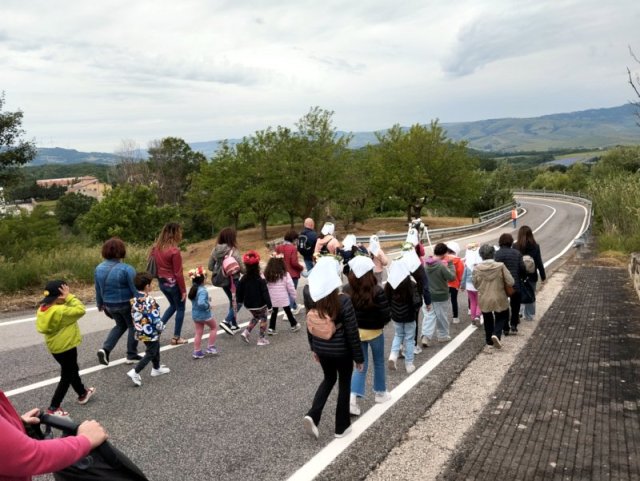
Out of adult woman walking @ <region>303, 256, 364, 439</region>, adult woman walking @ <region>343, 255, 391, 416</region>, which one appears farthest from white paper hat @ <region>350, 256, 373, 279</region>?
adult woman walking @ <region>303, 256, 364, 439</region>

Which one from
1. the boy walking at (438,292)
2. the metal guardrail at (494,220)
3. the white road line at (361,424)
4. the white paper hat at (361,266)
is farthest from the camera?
the metal guardrail at (494,220)

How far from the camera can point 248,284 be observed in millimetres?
7465

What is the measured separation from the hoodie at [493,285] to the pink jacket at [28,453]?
243 inches

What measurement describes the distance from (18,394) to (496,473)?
5230 millimetres

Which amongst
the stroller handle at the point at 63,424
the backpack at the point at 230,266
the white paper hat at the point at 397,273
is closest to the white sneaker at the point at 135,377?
the backpack at the point at 230,266

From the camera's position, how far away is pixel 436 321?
7898 millimetres

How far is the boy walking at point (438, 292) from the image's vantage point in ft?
24.6

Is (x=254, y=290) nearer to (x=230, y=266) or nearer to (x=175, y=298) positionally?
(x=230, y=266)

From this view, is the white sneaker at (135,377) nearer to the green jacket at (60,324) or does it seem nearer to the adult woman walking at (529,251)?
the green jacket at (60,324)

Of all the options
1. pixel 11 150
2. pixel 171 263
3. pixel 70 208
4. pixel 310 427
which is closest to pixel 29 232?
pixel 11 150

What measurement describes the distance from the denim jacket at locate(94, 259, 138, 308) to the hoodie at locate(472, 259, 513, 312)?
16.4ft

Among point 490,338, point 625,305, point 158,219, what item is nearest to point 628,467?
point 490,338

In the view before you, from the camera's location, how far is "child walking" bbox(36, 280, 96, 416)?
4969 millimetres

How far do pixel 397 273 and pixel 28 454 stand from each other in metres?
4.69
